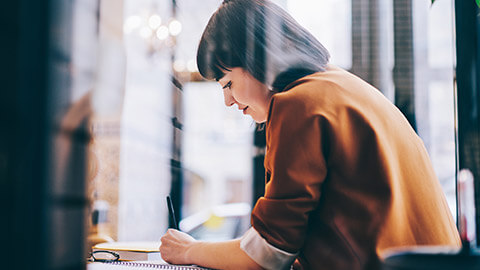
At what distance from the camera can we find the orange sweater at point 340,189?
2.07 ft

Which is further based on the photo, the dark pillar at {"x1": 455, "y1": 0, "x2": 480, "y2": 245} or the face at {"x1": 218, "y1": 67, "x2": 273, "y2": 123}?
the dark pillar at {"x1": 455, "y1": 0, "x2": 480, "y2": 245}

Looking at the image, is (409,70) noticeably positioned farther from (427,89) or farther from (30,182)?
(30,182)

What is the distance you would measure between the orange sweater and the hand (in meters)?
0.22

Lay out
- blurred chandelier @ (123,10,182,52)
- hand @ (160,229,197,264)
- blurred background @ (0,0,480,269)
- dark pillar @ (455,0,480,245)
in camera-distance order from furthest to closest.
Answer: blurred chandelier @ (123,10,182,52)
dark pillar @ (455,0,480,245)
hand @ (160,229,197,264)
blurred background @ (0,0,480,269)

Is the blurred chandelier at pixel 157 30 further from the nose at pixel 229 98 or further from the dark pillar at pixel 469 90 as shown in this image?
the nose at pixel 229 98

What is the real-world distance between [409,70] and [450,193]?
0.66 meters

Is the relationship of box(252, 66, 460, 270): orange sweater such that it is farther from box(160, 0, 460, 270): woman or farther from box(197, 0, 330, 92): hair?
box(197, 0, 330, 92): hair

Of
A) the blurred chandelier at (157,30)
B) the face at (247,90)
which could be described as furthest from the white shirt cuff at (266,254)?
the blurred chandelier at (157,30)

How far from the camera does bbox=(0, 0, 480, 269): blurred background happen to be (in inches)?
12.3

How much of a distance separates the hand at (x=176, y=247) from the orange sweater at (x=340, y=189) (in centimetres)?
22

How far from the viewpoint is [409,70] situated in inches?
90.2

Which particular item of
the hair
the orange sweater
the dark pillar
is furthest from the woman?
the dark pillar

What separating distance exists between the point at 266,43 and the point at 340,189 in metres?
0.33

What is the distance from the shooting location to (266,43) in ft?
2.80
